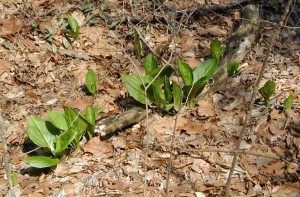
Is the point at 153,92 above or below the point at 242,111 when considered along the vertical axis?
above

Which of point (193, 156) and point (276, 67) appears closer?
point (193, 156)

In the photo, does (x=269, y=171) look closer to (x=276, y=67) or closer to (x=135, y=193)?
(x=135, y=193)

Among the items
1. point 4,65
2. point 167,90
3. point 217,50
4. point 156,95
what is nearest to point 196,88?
point 167,90

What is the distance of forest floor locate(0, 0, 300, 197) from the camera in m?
3.37

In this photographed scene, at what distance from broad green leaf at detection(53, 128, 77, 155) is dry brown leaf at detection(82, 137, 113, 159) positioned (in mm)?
275

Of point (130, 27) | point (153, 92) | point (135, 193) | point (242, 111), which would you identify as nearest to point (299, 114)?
point (242, 111)

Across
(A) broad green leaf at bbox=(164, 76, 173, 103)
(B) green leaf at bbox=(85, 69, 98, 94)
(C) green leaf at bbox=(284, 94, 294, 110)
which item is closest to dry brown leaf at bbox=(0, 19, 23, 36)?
(B) green leaf at bbox=(85, 69, 98, 94)

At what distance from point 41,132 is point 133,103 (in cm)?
103

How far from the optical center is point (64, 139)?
11.2 feet

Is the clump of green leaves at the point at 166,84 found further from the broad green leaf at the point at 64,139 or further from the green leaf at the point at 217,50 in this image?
the broad green leaf at the point at 64,139

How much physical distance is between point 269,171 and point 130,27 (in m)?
2.61

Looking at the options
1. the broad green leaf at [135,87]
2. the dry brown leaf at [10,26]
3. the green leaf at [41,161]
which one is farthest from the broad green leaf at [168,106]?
the dry brown leaf at [10,26]

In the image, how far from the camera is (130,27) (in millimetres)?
5172

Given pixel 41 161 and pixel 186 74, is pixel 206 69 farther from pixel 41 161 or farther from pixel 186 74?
pixel 41 161
